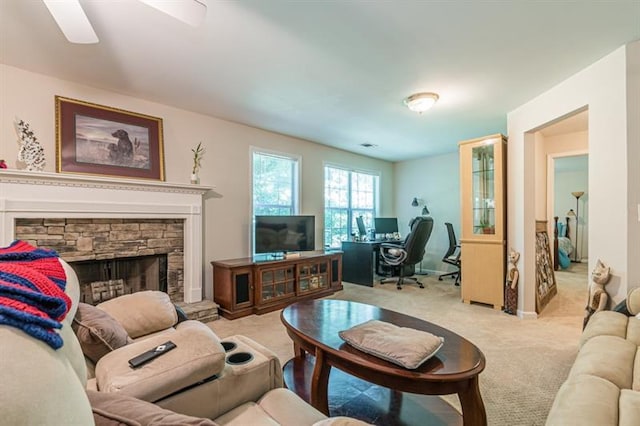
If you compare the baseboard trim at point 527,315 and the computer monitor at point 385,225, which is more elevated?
the computer monitor at point 385,225

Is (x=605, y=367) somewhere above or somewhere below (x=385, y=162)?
below

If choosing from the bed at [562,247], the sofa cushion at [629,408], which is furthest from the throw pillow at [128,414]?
the bed at [562,247]

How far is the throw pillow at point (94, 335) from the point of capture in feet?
4.15

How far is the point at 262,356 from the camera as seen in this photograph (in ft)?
4.32

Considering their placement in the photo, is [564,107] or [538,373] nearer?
[538,373]

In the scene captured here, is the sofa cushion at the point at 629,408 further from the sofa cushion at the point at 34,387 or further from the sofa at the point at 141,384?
the sofa cushion at the point at 34,387

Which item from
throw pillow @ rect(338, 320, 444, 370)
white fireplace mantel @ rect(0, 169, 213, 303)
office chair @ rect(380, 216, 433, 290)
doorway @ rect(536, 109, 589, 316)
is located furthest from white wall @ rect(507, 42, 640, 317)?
white fireplace mantel @ rect(0, 169, 213, 303)

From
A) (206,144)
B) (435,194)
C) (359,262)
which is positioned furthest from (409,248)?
(206,144)

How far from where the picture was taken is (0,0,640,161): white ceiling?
1894 millimetres

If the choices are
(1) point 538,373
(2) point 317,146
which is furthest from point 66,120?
(1) point 538,373

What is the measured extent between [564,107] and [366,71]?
6.51ft

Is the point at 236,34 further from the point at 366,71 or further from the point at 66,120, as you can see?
the point at 66,120

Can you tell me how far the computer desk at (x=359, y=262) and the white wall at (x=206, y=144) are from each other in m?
0.95

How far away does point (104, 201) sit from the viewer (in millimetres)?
2949
